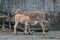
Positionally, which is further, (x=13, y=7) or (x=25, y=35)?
(x=13, y=7)

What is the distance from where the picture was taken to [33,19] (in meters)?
14.0

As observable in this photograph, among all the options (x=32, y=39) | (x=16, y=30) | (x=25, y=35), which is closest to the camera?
(x=32, y=39)

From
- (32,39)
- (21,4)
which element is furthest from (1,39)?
(21,4)

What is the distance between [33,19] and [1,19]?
1846 mm

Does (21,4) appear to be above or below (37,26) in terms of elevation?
above

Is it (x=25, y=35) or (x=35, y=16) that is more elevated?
(x=35, y=16)

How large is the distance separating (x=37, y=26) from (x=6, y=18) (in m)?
1.72

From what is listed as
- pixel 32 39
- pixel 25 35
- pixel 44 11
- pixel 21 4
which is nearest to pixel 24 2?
pixel 21 4

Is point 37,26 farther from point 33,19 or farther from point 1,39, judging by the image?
point 1,39

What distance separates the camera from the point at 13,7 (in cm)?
1502

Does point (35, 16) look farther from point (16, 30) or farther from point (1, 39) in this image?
point (1, 39)

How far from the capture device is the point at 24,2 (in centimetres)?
1504

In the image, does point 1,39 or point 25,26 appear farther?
point 25,26

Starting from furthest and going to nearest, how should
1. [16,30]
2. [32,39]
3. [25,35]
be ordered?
[16,30] → [25,35] → [32,39]
